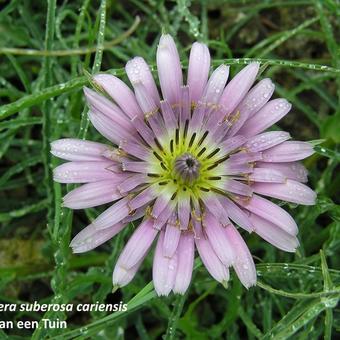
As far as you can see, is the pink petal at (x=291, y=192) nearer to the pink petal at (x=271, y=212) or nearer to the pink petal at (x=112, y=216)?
the pink petal at (x=271, y=212)

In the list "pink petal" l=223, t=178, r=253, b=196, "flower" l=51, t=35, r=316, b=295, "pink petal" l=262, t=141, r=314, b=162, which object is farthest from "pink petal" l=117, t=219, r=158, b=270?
"pink petal" l=262, t=141, r=314, b=162

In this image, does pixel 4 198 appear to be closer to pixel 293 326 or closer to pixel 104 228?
pixel 104 228

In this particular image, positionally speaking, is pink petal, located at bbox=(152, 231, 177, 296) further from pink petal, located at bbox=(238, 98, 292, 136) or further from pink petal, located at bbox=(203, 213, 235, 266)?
pink petal, located at bbox=(238, 98, 292, 136)

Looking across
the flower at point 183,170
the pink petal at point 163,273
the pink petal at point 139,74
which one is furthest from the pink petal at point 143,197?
the pink petal at point 139,74

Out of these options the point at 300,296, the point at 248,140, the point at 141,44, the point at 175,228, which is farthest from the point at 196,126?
the point at 141,44

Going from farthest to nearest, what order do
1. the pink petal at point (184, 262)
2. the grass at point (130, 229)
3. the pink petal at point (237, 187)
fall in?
the grass at point (130, 229) → the pink petal at point (237, 187) → the pink petal at point (184, 262)

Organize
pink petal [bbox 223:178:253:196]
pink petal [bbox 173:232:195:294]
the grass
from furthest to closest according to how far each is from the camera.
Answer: the grass, pink petal [bbox 223:178:253:196], pink petal [bbox 173:232:195:294]


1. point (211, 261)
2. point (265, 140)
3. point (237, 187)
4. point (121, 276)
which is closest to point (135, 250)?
point (121, 276)
